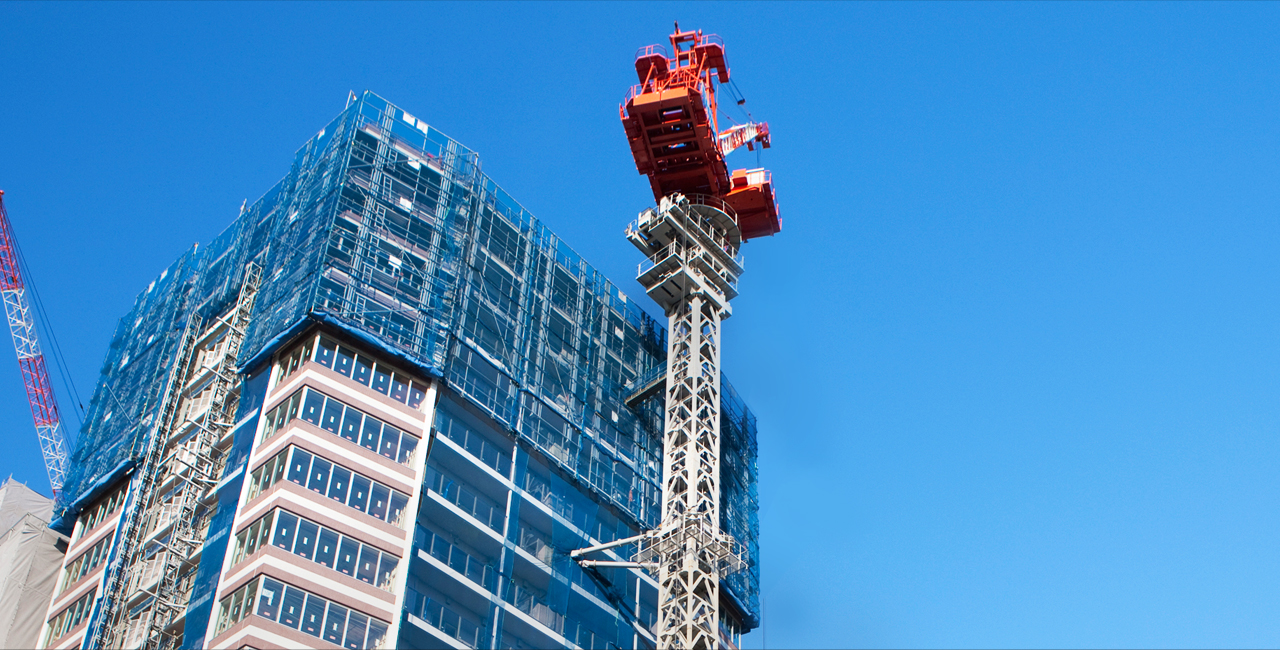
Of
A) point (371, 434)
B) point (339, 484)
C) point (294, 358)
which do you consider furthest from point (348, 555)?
point (294, 358)

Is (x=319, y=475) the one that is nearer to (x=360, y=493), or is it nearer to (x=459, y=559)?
(x=360, y=493)

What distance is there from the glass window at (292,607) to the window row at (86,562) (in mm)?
20667

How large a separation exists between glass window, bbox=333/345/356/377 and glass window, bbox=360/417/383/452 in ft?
9.17

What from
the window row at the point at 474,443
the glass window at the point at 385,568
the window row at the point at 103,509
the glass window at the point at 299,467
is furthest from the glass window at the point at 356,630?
the window row at the point at 103,509

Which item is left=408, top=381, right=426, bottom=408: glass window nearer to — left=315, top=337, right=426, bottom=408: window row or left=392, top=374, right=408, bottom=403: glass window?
left=315, top=337, right=426, bottom=408: window row

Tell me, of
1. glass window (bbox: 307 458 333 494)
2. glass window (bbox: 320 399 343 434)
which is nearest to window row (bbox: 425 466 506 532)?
glass window (bbox: 320 399 343 434)

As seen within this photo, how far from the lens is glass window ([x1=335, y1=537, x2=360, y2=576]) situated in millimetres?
59688

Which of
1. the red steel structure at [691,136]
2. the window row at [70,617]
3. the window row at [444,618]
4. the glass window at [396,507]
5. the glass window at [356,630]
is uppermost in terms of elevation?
the red steel structure at [691,136]

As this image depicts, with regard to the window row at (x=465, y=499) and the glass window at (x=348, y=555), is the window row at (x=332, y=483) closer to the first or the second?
the glass window at (x=348, y=555)

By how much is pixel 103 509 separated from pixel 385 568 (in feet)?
83.1

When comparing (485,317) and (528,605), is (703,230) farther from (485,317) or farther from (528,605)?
(528,605)

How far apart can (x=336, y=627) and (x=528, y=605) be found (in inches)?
520

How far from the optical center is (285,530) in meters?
58.8

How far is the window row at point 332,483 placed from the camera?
6112 cm
